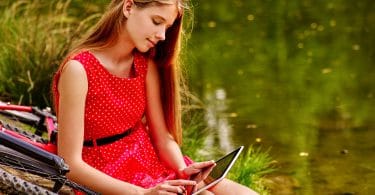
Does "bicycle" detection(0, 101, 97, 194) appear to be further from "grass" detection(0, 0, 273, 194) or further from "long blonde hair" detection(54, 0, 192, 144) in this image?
"grass" detection(0, 0, 273, 194)

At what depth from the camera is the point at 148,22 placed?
3.32m

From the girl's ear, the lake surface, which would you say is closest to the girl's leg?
the girl's ear

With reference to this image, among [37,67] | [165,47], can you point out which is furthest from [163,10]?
[37,67]

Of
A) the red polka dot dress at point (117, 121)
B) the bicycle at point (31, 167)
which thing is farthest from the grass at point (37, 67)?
the bicycle at point (31, 167)

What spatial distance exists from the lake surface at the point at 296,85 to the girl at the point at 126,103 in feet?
5.24

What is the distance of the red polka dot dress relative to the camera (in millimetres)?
3375

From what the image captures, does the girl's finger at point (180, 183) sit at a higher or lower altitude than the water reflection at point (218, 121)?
higher

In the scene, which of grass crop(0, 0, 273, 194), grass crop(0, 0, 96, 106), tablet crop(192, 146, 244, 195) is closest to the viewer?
tablet crop(192, 146, 244, 195)

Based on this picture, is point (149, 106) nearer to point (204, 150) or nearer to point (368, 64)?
point (204, 150)

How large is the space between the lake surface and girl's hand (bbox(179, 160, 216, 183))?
165cm

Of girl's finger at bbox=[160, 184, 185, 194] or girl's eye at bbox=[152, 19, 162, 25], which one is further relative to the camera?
girl's eye at bbox=[152, 19, 162, 25]

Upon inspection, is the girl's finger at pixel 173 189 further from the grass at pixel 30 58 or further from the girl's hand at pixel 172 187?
the grass at pixel 30 58

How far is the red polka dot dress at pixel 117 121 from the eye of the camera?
3.38 metres

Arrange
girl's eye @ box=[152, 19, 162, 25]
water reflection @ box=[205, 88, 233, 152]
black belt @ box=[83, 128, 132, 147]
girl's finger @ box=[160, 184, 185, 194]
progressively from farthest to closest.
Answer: water reflection @ box=[205, 88, 233, 152]
black belt @ box=[83, 128, 132, 147]
girl's eye @ box=[152, 19, 162, 25]
girl's finger @ box=[160, 184, 185, 194]
